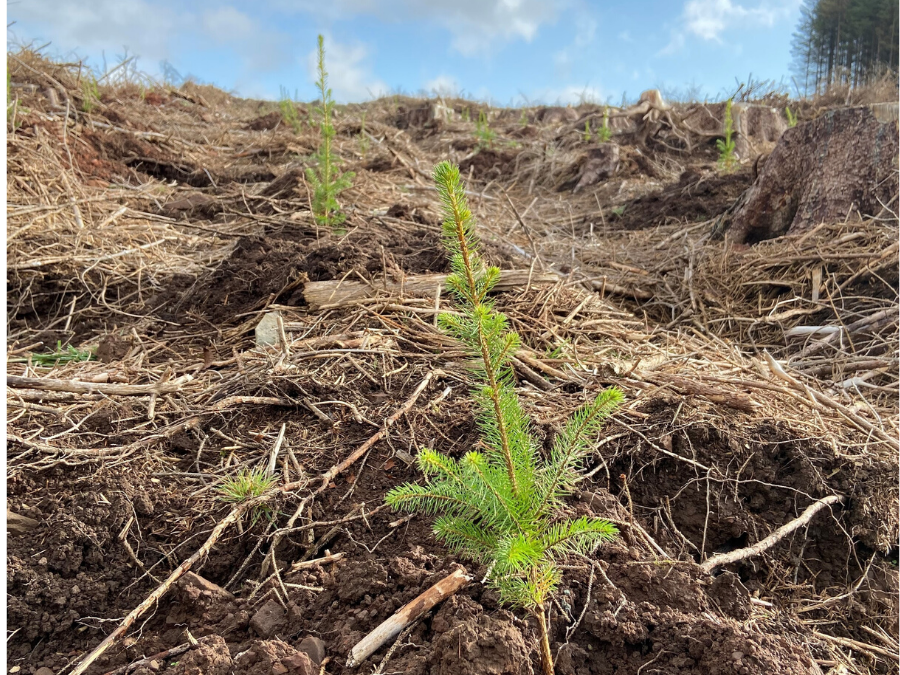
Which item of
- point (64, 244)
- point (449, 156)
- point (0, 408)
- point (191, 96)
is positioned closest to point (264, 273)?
point (64, 244)

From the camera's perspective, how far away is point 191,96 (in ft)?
44.0

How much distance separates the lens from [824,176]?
5312 mm

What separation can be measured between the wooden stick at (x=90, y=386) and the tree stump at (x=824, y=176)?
17.4ft

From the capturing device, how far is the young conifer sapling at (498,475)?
1328 mm

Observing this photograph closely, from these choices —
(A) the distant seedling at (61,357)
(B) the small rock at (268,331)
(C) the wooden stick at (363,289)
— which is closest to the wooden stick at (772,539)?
(C) the wooden stick at (363,289)

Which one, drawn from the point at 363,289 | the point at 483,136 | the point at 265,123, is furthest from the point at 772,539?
the point at 265,123

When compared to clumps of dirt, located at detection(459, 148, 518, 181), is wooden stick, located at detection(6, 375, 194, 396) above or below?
below

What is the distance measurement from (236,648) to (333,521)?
0.50 metres

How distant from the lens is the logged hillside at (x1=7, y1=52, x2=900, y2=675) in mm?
1635

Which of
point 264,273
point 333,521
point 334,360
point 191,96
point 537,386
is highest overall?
point 191,96

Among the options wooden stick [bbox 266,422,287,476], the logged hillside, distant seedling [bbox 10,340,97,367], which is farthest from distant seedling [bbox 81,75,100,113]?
wooden stick [bbox 266,422,287,476]

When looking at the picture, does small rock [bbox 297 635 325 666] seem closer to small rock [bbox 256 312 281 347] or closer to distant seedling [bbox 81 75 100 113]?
small rock [bbox 256 312 281 347]

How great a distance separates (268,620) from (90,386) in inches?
68.9

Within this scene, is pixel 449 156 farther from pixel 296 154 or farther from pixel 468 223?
pixel 468 223
